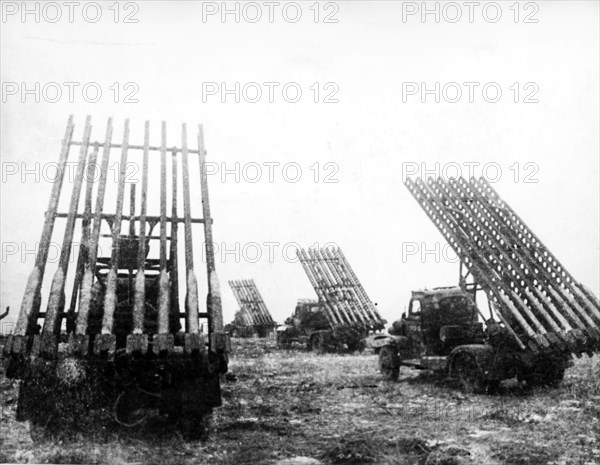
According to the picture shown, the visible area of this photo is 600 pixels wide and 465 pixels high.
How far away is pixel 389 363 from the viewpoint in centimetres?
1133

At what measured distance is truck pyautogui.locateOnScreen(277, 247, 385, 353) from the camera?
60.2ft

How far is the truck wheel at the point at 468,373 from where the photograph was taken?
8.89 meters

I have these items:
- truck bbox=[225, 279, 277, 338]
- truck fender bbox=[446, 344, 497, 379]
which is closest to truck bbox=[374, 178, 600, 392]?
truck fender bbox=[446, 344, 497, 379]

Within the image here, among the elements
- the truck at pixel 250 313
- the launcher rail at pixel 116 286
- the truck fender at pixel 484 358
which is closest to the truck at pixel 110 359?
the launcher rail at pixel 116 286

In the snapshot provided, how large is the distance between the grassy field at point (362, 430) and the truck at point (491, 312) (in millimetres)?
539

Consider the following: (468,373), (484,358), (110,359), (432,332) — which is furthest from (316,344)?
(110,359)

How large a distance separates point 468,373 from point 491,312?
150 centimetres

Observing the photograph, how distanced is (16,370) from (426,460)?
14.3 feet

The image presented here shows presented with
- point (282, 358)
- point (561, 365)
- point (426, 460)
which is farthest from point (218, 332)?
point (282, 358)

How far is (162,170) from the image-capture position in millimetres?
7219

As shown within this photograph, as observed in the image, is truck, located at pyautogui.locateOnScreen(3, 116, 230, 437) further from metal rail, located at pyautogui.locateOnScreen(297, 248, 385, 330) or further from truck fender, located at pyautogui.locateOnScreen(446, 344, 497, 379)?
metal rail, located at pyautogui.locateOnScreen(297, 248, 385, 330)

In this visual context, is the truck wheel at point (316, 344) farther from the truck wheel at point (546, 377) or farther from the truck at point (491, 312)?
the truck wheel at point (546, 377)

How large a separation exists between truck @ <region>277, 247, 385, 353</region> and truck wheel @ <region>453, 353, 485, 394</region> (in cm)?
844

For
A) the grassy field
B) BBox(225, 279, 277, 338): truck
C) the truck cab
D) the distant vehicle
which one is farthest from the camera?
BBox(225, 279, 277, 338): truck
